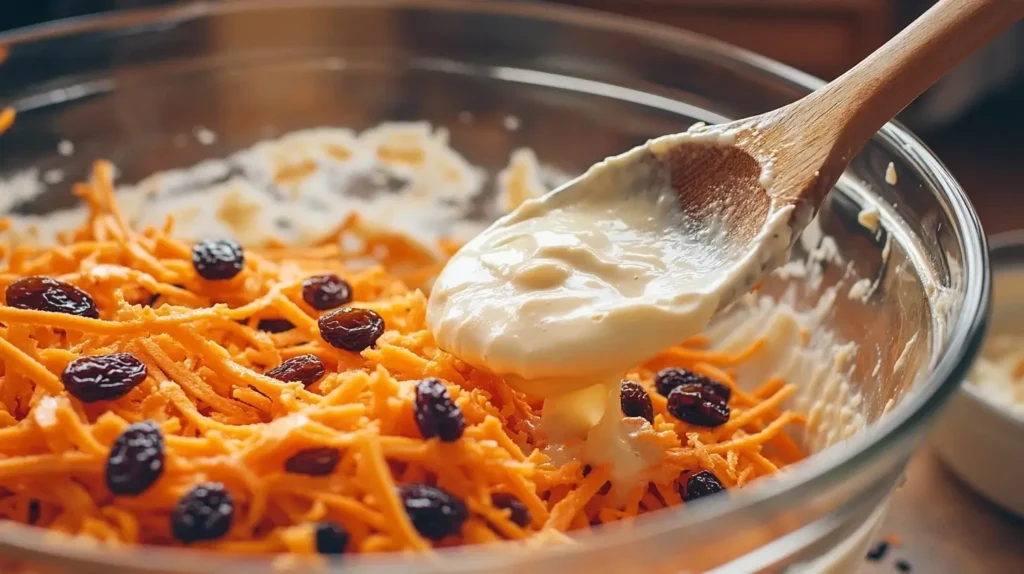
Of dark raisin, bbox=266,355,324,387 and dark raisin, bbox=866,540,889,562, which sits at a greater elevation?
dark raisin, bbox=266,355,324,387

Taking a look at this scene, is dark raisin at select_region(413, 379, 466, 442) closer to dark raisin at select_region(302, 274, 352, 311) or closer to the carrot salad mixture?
the carrot salad mixture

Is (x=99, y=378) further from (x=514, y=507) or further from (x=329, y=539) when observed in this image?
(x=514, y=507)

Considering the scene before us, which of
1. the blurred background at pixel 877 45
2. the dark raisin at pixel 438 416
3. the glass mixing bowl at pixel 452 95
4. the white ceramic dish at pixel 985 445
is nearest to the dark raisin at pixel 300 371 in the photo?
the dark raisin at pixel 438 416

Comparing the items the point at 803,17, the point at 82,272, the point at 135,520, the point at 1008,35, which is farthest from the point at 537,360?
the point at 1008,35

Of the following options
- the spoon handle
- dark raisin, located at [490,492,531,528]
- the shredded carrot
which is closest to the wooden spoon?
the spoon handle

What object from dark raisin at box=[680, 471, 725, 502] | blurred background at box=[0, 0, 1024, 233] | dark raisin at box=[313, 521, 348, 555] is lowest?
dark raisin at box=[313, 521, 348, 555]
